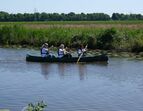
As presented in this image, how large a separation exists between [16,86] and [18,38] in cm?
2580

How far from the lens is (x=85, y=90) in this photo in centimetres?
2359

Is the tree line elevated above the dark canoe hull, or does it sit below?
below

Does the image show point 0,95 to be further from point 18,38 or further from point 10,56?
point 18,38

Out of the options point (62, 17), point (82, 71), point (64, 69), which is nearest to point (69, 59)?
point (64, 69)

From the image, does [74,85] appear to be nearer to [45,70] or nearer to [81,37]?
[45,70]

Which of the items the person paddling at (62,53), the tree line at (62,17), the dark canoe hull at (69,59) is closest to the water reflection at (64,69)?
the dark canoe hull at (69,59)

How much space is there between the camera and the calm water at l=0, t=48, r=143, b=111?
2017cm

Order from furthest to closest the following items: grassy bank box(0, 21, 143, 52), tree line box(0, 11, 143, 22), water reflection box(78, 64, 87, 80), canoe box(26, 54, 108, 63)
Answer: tree line box(0, 11, 143, 22) → grassy bank box(0, 21, 143, 52) → canoe box(26, 54, 108, 63) → water reflection box(78, 64, 87, 80)

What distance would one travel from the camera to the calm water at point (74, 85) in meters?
20.2

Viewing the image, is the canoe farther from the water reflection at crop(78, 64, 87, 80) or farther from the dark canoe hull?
the water reflection at crop(78, 64, 87, 80)

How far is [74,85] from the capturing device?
2516 cm

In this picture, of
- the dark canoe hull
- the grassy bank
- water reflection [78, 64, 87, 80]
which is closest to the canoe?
the dark canoe hull

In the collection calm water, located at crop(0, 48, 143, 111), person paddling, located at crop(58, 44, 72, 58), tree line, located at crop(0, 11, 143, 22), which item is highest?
person paddling, located at crop(58, 44, 72, 58)

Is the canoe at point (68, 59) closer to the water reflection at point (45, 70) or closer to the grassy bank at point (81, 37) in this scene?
the water reflection at point (45, 70)
